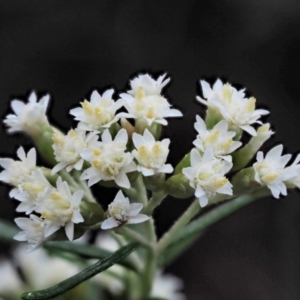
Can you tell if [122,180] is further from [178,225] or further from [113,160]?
[178,225]

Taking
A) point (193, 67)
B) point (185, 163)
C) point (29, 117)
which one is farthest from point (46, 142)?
point (193, 67)

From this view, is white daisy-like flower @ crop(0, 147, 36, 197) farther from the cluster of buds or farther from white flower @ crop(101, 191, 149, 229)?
white flower @ crop(101, 191, 149, 229)

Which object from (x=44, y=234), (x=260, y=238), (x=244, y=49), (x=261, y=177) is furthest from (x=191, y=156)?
(x=244, y=49)

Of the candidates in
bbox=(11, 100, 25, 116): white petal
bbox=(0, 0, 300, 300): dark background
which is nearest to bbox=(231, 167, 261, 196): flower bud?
bbox=(11, 100, 25, 116): white petal

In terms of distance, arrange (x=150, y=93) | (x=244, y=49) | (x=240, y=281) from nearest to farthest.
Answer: (x=150, y=93) → (x=240, y=281) → (x=244, y=49)

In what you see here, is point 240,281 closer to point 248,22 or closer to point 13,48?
point 248,22

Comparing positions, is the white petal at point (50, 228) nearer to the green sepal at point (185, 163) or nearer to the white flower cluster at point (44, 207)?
the white flower cluster at point (44, 207)

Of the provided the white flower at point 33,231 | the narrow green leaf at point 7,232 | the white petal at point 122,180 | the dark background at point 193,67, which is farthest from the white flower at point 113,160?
the dark background at point 193,67
